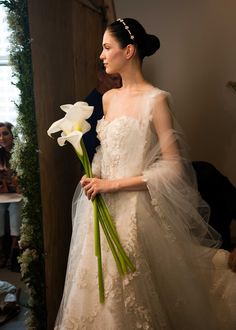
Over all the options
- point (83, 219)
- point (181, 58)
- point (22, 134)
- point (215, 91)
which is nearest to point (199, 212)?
point (83, 219)

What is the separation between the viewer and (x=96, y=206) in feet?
3.81

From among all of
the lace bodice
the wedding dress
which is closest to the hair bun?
the wedding dress

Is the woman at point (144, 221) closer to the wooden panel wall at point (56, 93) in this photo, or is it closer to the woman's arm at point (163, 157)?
the woman's arm at point (163, 157)

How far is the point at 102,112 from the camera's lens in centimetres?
147

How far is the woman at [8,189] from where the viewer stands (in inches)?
68.6

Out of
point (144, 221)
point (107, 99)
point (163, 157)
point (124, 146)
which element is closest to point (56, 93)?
point (107, 99)

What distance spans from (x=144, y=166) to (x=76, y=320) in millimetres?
565

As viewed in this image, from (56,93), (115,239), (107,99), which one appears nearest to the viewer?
(115,239)

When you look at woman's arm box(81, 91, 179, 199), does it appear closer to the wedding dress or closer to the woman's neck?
the wedding dress

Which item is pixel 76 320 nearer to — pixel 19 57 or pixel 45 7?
pixel 19 57

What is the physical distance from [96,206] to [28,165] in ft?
1.42

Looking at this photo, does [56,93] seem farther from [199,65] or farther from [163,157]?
[199,65]

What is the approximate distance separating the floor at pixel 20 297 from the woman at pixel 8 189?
174 millimetres

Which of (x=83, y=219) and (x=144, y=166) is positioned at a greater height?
(x=144, y=166)
